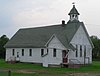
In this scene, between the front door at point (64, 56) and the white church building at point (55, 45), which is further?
the white church building at point (55, 45)

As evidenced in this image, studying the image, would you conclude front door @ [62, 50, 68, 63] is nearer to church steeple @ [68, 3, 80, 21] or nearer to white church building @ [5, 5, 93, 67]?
white church building @ [5, 5, 93, 67]

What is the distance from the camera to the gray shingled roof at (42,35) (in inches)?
2024

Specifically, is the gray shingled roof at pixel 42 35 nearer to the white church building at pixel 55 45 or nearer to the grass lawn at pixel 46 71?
the white church building at pixel 55 45

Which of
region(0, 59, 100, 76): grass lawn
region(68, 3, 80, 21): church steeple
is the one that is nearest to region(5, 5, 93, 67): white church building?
region(68, 3, 80, 21): church steeple

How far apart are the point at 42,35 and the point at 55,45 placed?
7198mm

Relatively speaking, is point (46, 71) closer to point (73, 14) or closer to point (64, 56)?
point (64, 56)

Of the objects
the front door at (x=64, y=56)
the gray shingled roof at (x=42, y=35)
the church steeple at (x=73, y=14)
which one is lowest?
the front door at (x=64, y=56)

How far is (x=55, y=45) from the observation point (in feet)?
162

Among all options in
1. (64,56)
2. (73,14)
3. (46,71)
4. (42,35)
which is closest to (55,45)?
(64,56)

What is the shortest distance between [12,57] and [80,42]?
15000 mm

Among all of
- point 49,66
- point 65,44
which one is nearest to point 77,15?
point 65,44

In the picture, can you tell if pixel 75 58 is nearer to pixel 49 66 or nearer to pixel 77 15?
pixel 49 66

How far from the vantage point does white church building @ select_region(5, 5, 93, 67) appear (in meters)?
49.1

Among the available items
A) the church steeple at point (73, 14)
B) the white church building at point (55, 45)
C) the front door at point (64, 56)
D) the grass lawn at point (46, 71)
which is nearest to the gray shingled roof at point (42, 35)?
the white church building at point (55, 45)
